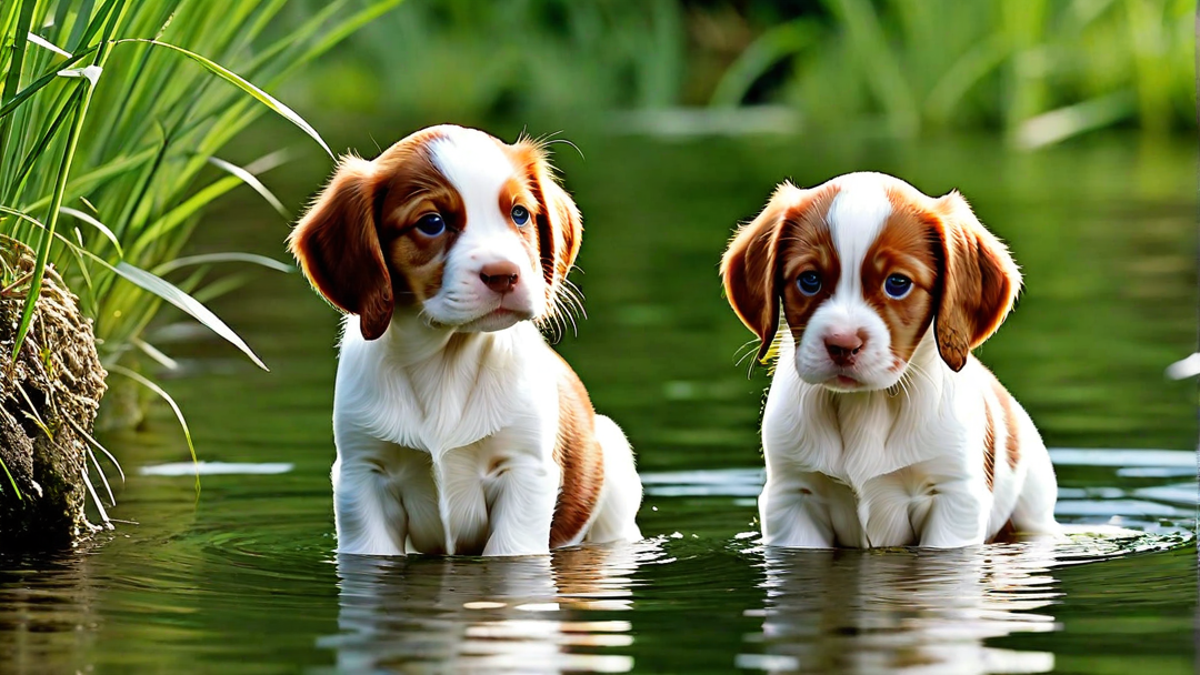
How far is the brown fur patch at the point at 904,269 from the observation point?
5.51 m

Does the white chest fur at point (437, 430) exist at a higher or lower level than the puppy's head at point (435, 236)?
lower

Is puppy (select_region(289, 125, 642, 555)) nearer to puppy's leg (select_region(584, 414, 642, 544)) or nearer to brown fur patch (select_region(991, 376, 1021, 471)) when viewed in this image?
puppy's leg (select_region(584, 414, 642, 544))

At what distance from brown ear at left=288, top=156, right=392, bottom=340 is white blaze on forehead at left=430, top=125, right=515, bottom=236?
0.21 metres

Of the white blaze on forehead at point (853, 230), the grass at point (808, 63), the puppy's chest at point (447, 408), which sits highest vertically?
the grass at point (808, 63)

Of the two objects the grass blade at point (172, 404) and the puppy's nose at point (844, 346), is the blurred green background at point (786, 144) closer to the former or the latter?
the grass blade at point (172, 404)

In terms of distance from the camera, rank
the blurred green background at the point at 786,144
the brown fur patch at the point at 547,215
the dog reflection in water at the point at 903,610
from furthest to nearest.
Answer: the blurred green background at the point at 786,144 → the brown fur patch at the point at 547,215 → the dog reflection in water at the point at 903,610

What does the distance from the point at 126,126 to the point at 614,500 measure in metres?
2.08

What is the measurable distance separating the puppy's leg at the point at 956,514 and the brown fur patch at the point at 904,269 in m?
0.42

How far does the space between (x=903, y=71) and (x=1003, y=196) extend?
24.7 feet

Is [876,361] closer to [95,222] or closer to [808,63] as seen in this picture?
[95,222]

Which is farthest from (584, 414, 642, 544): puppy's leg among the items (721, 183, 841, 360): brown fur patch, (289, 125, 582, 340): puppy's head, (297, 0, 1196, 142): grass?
(297, 0, 1196, 142): grass

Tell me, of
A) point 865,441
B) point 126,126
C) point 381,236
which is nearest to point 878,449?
point 865,441

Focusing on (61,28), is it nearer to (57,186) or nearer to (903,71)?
(57,186)

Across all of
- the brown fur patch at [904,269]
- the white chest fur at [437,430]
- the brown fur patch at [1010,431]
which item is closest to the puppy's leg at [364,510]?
the white chest fur at [437,430]
